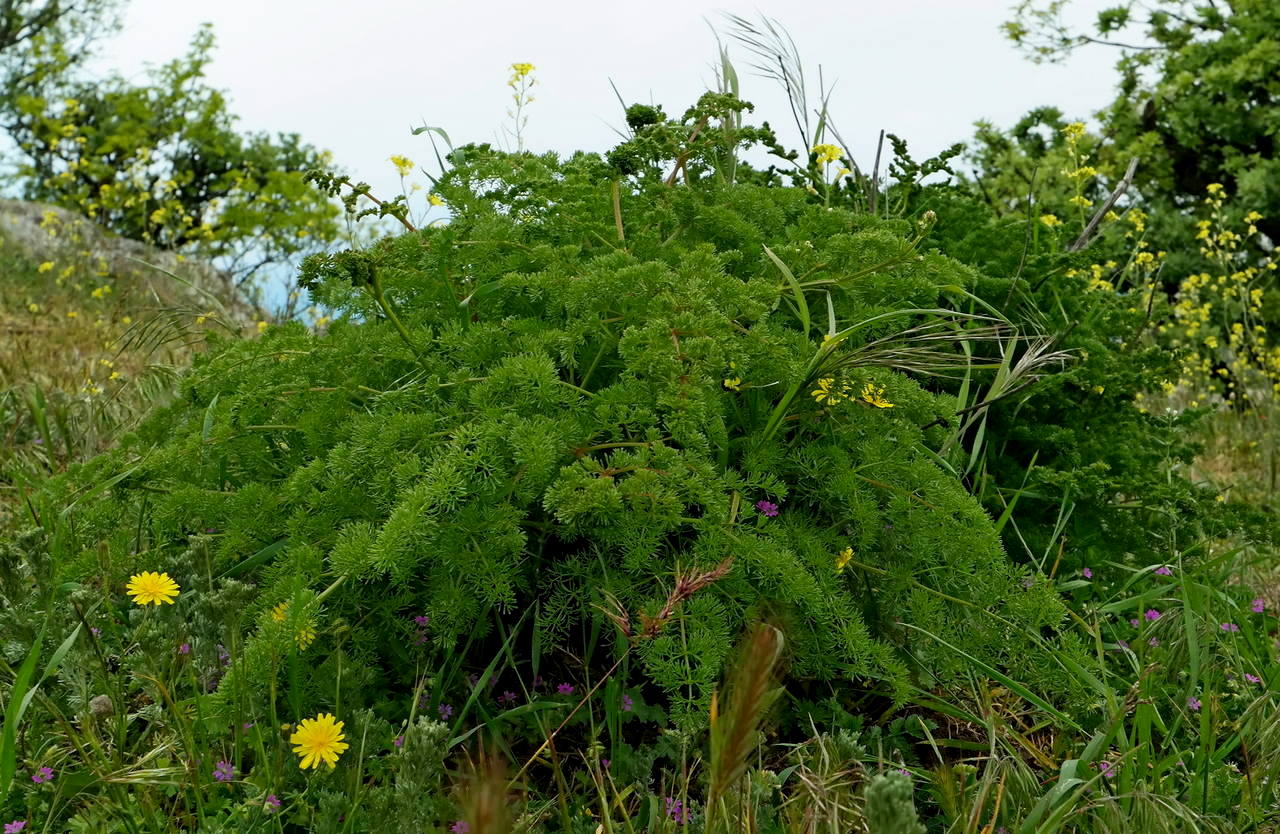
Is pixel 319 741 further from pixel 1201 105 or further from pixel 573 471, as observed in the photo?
pixel 1201 105

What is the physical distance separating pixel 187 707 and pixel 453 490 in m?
0.81

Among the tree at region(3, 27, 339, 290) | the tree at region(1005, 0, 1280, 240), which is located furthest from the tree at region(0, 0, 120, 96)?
the tree at region(1005, 0, 1280, 240)

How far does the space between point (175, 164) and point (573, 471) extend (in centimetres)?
1551

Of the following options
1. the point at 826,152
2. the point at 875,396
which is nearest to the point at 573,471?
the point at 875,396

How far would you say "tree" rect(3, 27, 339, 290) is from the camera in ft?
46.1

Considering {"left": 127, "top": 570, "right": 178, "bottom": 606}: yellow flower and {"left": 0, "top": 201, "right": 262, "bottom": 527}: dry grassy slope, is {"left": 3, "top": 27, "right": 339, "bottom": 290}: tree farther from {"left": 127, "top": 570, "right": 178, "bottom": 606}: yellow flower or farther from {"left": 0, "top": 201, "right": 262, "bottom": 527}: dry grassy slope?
{"left": 127, "top": 570, "right": 178, "bottom": 606}: yellow flower

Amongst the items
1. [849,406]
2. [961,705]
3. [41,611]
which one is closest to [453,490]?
[849,406]

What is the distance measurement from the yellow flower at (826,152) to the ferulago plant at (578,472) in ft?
3.07

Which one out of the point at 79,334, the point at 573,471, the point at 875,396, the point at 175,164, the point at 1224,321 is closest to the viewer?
the point at 573,471

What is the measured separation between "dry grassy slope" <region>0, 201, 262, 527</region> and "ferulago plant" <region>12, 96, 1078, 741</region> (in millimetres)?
1001

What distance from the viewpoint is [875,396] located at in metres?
2.49

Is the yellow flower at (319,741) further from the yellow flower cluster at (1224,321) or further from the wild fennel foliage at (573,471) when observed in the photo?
the yellow flower cluster at (1224,321)

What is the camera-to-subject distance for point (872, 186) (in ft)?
13.6

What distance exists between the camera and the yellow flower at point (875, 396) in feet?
8.02
